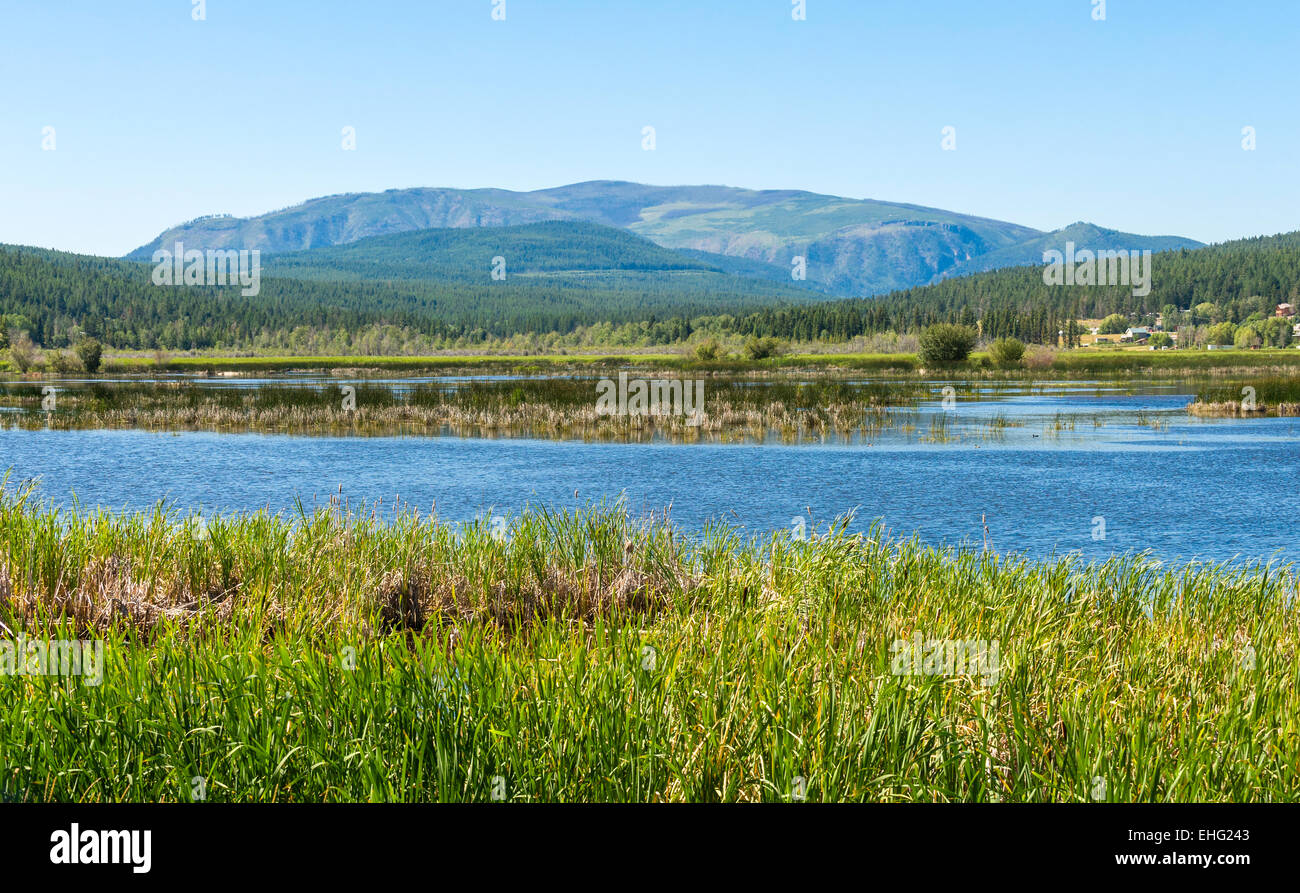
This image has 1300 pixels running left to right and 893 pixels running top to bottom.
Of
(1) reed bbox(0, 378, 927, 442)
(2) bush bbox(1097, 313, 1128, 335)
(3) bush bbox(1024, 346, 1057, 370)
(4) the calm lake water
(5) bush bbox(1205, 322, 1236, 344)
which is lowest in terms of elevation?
(4) the calm lake water

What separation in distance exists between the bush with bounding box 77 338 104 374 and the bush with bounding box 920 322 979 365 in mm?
81677

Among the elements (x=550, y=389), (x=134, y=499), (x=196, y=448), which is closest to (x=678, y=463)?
(x=134, y=499)

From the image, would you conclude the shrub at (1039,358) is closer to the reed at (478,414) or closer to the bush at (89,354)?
the reed at (478,414)

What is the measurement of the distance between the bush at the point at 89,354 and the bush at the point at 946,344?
81677 millimetres

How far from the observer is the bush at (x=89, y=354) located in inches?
3893

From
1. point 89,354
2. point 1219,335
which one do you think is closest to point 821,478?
point 89,354

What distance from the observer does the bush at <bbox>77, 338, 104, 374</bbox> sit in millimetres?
98875

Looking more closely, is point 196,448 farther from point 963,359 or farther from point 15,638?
point 963,359

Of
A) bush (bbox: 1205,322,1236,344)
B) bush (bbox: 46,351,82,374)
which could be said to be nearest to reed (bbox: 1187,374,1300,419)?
bush (bbox: 46,351,82,374)

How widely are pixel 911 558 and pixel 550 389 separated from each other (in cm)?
4867

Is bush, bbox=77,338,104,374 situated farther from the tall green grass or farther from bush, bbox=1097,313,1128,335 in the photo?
bush, bbox=1097,313,1128,335

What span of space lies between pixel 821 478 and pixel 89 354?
9395 centimetres

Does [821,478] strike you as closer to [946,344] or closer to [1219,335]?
[946,344]

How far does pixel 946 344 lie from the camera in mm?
103750
